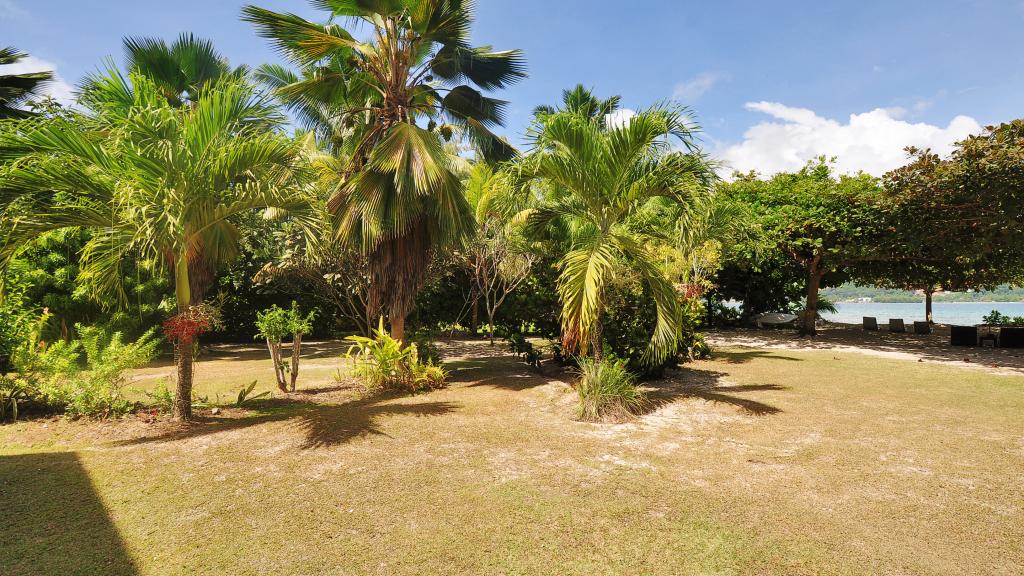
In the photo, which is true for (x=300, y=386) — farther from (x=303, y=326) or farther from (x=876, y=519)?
(x=876, y=519)

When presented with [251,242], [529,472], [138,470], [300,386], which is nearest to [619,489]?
[529,472]

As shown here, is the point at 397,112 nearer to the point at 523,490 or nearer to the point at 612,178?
the point at 612,178

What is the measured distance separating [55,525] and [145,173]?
3.53m

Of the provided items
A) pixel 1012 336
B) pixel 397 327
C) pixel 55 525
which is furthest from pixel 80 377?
pixel 1012 336

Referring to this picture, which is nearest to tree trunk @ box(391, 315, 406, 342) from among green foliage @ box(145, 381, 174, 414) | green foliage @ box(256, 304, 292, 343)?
green foliage @ box(256, 304, 292, 343)

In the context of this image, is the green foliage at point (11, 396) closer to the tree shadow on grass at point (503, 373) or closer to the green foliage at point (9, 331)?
the green foliage at point (9, 331)

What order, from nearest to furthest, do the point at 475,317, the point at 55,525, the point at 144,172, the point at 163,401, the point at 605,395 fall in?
1. the point at 55,525
2. the point at 144,172
3. the point at 163,401
4. the point at 605,395
5. the point at 475,317

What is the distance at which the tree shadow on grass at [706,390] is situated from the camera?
689 centimetres

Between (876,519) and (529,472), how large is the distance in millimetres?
2717

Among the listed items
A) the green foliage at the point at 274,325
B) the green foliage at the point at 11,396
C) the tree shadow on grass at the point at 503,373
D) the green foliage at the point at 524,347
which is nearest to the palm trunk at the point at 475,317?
the tree shadow on grass at the point at 503,373

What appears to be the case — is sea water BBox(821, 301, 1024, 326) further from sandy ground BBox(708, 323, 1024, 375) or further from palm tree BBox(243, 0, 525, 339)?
palm tree BBox(243, 0, 525, 339)

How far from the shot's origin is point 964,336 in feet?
47.7

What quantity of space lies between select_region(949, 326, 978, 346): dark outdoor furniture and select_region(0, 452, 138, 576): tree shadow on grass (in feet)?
64.9

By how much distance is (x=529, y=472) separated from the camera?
444 centimetres
